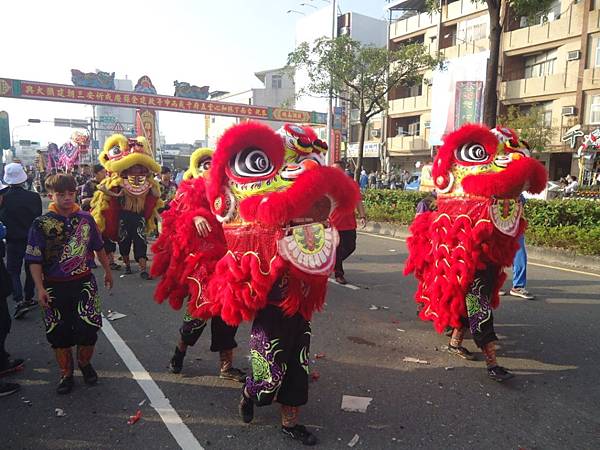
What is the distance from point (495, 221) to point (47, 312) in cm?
354

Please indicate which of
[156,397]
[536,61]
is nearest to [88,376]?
[156,397]

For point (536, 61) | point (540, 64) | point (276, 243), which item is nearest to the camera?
point (276, 243)

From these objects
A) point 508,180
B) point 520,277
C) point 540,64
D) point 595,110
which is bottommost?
point 520,277

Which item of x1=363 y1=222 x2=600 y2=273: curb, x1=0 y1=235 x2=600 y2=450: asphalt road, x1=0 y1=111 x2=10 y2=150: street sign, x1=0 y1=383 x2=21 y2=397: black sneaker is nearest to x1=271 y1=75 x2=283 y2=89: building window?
x1=0 y1=111 x2=10 y2=150: street sign

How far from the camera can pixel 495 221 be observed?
377 cm

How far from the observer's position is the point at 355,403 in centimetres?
332

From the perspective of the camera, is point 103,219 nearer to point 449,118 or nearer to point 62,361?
point 62,361

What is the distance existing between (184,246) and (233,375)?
1.10 m

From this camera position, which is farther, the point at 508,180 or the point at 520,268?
the point at 520,268

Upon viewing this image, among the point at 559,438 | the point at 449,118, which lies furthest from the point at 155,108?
the point at 559,438

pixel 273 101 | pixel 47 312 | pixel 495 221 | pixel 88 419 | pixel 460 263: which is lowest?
pixel 88 419

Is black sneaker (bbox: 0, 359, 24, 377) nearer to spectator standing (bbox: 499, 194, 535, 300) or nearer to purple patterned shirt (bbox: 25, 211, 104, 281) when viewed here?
purple patterned shirt (bbox: 25, 211, 104, 281)

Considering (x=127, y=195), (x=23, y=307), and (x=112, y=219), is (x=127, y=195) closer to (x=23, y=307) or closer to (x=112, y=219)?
(x=112, y=219)

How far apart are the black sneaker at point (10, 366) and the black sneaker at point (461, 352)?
147 inches
